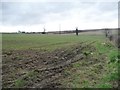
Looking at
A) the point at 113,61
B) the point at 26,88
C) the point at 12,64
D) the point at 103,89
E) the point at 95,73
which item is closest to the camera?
the point at 103,89

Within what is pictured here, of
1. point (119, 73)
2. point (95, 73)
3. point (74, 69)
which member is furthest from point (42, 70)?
point (119, 73)

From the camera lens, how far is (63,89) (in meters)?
11.5

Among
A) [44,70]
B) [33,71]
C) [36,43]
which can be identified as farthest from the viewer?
[36,43]

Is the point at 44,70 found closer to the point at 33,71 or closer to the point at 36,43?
the point at 33,71

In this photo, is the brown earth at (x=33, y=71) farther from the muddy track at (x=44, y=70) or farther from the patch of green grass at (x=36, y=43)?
the patch of green grass at (x=36, y=43)

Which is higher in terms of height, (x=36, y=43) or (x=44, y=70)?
(x=36, y=43)

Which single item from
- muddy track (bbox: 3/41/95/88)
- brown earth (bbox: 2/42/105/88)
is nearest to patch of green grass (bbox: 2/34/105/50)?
muddy track (bbox: 3/41/95/88)

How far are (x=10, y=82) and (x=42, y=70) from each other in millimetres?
2253

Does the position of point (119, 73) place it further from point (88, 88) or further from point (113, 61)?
point (113, 61)

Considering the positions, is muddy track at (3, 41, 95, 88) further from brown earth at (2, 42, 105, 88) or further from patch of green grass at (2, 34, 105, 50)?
patch of green grass at (2, 34, 105, 50)

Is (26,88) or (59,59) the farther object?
(59,59)

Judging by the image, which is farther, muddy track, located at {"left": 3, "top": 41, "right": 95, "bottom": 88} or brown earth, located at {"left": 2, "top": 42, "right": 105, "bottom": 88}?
brown earth, located at {"left": 2, "top": 42, "right": 105, "bottom": 88}

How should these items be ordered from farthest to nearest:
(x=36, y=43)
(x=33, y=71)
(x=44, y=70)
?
(x=36, y=43) → (x=44, y=70) → (x=33, y=71)

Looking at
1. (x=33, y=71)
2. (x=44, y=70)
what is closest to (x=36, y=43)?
(x=44, y=70)
